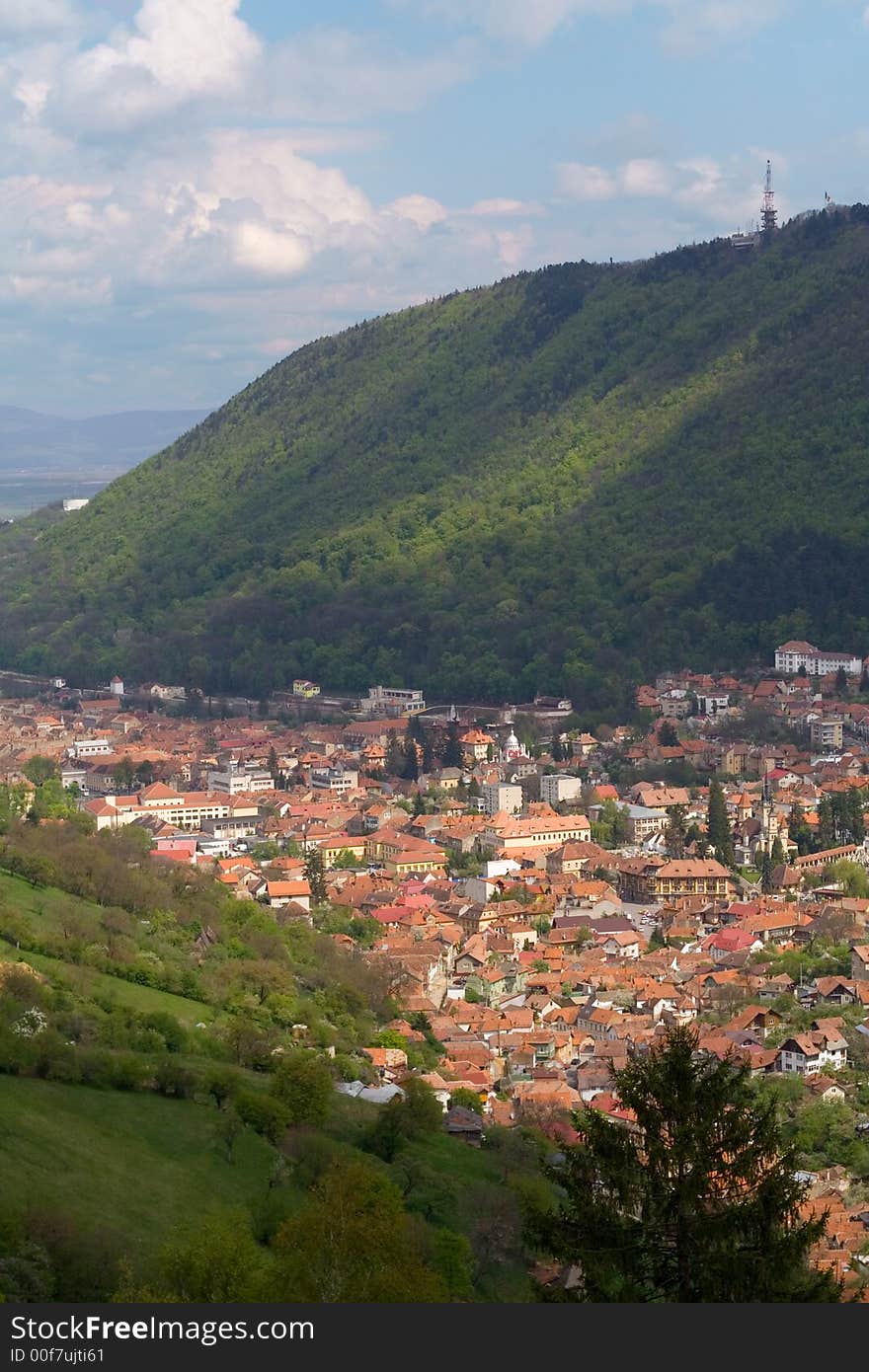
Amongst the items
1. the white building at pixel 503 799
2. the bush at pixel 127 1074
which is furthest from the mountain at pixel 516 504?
the bush at pixel 127 1074

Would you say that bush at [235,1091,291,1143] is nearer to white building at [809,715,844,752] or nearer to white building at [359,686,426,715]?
white building at [809,715,844,752]

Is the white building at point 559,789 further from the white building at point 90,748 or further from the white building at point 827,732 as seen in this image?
the white building at point 90,748

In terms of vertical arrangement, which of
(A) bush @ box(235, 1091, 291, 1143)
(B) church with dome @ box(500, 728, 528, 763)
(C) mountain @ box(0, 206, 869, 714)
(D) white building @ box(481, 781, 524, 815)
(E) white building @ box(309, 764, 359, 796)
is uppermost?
(C) mountain @ box(0, 206, 869, 714)

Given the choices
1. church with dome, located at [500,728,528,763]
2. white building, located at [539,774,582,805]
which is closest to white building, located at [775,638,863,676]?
church with dome, located at [500,728,528,763]

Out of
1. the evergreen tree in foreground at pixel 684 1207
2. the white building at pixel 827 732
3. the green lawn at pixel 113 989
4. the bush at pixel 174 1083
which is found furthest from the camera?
the white building at pixel 827 732

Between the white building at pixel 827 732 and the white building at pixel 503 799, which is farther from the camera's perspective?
the white building at pixel 827 732

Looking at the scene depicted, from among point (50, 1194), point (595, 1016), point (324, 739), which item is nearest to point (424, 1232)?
point (50, 1194)
